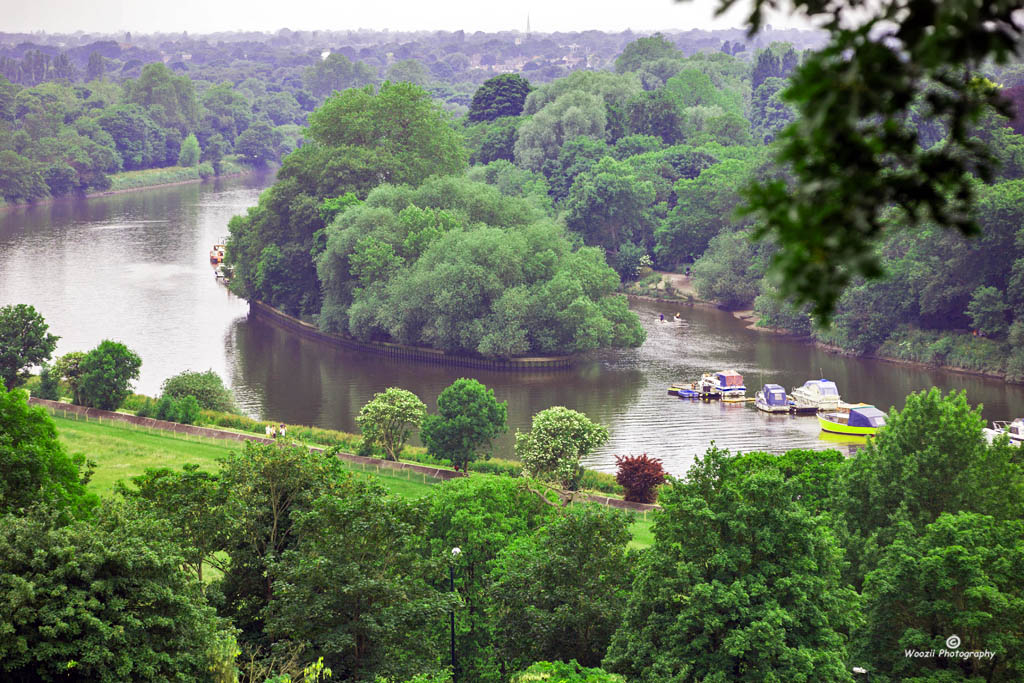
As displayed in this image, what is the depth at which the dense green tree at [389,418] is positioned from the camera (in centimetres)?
5041

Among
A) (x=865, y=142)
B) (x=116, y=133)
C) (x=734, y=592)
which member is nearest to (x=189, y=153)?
(x=116, y=133)

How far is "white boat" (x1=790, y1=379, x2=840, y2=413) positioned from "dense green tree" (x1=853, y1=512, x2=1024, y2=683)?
3431 cm

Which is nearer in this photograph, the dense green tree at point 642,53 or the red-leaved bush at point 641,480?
the red-leaved bush at point 641,480

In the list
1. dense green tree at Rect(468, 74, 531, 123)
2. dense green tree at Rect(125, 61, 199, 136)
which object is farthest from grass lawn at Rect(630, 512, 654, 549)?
dense green tree at Rect(125, 61, 199, 136)

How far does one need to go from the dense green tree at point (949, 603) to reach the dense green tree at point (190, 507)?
1543cm

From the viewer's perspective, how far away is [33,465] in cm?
2925

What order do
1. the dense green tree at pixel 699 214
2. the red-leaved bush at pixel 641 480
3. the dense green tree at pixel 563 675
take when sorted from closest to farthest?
the dense green tree at pixel 563 675
the red-leaved bush at pixel 641 480
the dense green tree at pixel 699 214

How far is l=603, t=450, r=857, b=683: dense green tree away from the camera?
2339 centimetres

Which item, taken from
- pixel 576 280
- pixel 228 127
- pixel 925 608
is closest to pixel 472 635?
pixel 925 608

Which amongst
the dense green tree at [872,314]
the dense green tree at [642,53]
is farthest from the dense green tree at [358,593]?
the dense green tree at [642,53]

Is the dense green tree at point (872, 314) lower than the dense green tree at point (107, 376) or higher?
higher

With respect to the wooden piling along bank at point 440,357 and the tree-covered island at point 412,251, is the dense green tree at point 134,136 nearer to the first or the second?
the tree-covered island at point 412,251

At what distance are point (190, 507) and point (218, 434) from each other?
2687 cm

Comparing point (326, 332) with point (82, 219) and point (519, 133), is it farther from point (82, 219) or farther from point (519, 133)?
point (82, 219)
